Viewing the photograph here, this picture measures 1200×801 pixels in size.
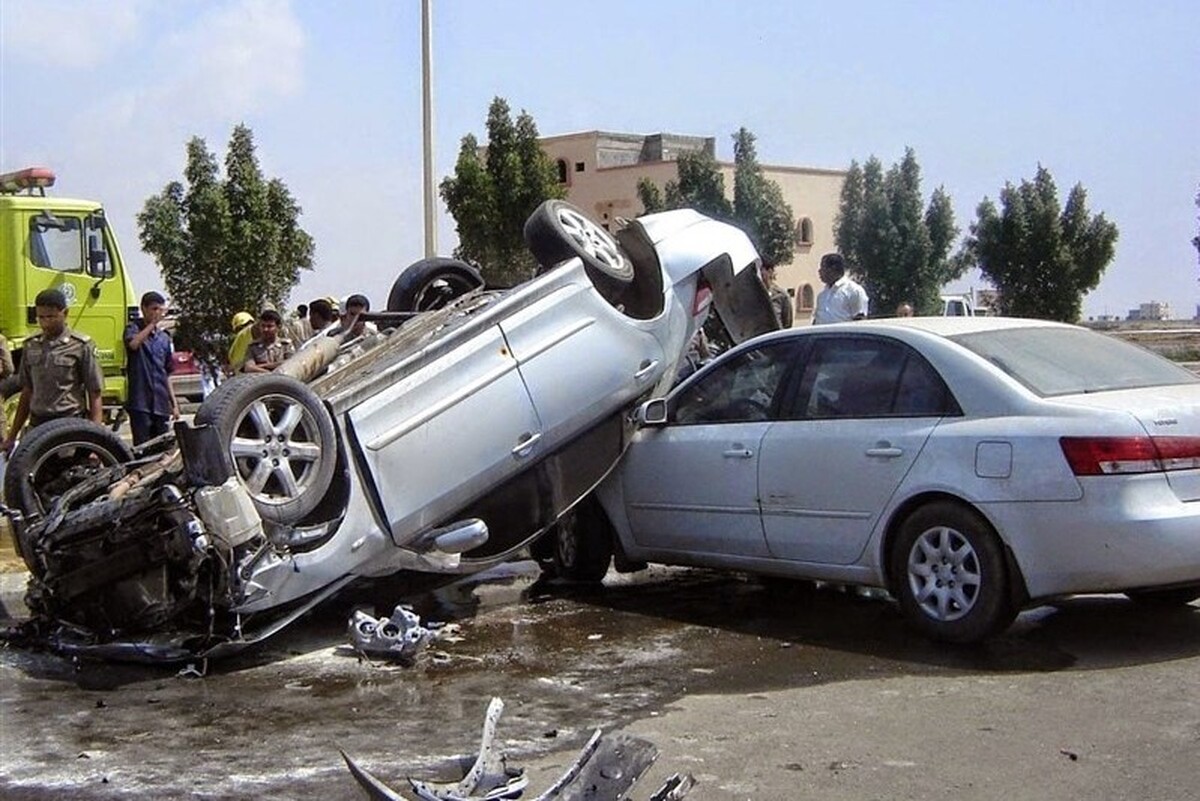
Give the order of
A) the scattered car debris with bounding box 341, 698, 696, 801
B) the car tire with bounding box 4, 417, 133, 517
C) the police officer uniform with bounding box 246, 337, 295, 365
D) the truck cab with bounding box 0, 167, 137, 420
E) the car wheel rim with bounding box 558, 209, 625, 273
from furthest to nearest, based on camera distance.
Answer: the truck cab with bounding box 0, 167, 137, 420 < the police officer uniform with bounding box 246, 337, 295, 365 < the car wheel rim with bounding box 558, 209, 625, 273 < the car tire with bounding box 4, 417, 133, 517 < the scattered car debris with bounding box 341, 698, 696, 801

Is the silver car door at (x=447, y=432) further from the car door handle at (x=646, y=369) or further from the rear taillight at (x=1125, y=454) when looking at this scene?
the rear taillight at (x=1125, y=454)

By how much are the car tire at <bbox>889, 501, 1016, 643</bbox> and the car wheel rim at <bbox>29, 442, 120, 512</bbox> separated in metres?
3.96

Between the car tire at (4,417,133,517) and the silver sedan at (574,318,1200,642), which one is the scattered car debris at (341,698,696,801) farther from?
the car tire at (4,417,133,517)

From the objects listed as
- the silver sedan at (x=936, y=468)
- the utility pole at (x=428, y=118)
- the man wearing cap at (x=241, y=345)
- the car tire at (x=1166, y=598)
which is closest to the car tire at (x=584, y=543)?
the silver sedan at (x=936, y=468)

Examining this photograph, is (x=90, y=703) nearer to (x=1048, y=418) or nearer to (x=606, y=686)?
(x=606, y=686)

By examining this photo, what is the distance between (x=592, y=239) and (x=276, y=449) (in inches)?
92.9

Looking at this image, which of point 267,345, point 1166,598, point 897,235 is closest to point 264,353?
point 267,345

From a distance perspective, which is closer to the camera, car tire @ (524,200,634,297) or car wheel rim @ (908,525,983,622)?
car wheel rim @ (908,525,983,622)

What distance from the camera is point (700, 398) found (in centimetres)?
816

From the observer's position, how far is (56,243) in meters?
16.7

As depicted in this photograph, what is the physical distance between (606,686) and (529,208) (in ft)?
94.0

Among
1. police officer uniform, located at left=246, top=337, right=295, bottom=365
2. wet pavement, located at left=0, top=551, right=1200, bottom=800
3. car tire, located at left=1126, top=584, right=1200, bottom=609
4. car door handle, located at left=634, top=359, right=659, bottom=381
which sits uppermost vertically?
car door handle, located at left=634, top=359, right=659, bottom=381

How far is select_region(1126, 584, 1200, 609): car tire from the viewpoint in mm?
7172

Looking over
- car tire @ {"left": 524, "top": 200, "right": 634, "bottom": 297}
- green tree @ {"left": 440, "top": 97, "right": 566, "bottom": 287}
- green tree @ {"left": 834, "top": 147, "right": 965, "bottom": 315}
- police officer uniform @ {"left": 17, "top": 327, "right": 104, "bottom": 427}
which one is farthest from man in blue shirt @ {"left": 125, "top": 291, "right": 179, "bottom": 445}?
green tree @ {"left": 834, "top": 147, "right": 965, "bottom": 315}
